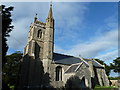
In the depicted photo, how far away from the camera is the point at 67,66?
26547 mm

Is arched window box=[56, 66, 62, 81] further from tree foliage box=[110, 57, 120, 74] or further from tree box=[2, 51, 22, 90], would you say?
tree foliage box=[110, 57, 120, 74]

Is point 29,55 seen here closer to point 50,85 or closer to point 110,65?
point 50,85

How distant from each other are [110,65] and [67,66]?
109ft

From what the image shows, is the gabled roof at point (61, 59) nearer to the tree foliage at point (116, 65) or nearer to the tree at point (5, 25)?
the tree at point (5, 25)

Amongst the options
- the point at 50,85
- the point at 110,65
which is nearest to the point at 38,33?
the point at 50,85

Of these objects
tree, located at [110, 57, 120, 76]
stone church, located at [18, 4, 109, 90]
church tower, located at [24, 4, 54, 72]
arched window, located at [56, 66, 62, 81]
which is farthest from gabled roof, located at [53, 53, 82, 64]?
tree, located at [110, 57, 120, 76]

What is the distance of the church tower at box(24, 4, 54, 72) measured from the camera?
79.7ft

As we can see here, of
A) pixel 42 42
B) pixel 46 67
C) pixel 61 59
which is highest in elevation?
pixel 42 42

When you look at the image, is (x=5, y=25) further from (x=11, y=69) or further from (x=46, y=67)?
(x=11, y=69)

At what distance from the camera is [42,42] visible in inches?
1064

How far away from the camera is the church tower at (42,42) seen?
2428 centimetres

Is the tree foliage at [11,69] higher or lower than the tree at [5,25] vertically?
lower

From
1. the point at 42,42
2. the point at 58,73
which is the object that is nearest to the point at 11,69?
the point at 42,42

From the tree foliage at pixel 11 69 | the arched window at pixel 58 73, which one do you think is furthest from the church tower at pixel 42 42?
the tree foliage at pixel 11 69
